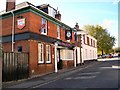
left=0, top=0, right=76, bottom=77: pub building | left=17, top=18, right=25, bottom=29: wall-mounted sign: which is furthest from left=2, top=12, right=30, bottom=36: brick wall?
left=17, top=18, right=25, bottom=29: wall-mounted sign

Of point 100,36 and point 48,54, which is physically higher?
point 100,36

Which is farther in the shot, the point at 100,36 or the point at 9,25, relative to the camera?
the point at 100,36

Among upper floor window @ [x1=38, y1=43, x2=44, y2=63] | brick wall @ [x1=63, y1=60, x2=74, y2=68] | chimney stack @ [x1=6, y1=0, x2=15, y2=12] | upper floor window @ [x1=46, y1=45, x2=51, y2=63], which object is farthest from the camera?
brick wall @ [x1=63, y1=60, x2=74, y2=68]

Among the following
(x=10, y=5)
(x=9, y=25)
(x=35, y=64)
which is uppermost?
(x=10, y=5)

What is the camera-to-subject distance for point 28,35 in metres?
18.1

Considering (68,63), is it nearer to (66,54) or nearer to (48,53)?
(66,54)

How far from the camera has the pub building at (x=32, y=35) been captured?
18.4 meters

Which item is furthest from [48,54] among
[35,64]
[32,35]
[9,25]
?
[9,25]

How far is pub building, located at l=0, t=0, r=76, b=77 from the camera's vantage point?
18367 mm

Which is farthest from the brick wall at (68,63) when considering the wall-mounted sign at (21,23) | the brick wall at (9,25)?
the wall-mounted sign at (21,23)

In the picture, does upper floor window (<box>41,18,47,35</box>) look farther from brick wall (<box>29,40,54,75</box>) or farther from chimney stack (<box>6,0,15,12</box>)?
chimney stack (<box>6,0,15,12</box>)

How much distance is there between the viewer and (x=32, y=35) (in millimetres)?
18500

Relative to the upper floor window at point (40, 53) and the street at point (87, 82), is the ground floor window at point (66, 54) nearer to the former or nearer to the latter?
the upper floor window at point (40, 53)

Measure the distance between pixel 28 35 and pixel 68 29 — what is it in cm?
1180
